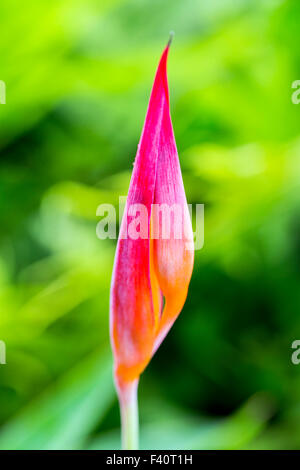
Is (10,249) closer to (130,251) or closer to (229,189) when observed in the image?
(229,189)

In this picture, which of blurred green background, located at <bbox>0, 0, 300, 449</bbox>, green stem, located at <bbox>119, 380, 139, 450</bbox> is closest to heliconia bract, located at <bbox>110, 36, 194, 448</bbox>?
green stem, located at <bbox>119, 380, 139, 450</bbox>

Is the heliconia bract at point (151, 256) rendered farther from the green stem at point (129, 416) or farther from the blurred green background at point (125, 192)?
the blurred green background at point (125, 192)

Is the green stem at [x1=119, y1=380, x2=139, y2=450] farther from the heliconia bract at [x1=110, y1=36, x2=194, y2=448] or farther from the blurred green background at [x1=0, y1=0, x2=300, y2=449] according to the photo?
the blurred green background at [x1=0, y1=0, x2=300, y2=449]

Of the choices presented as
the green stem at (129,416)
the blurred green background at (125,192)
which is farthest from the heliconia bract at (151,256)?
the blurred green background at (125,192)

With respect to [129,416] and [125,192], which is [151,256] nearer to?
[129,416]

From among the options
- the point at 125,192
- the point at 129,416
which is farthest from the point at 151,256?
the point at 125,192

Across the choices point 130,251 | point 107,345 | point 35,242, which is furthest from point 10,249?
point 130,251
